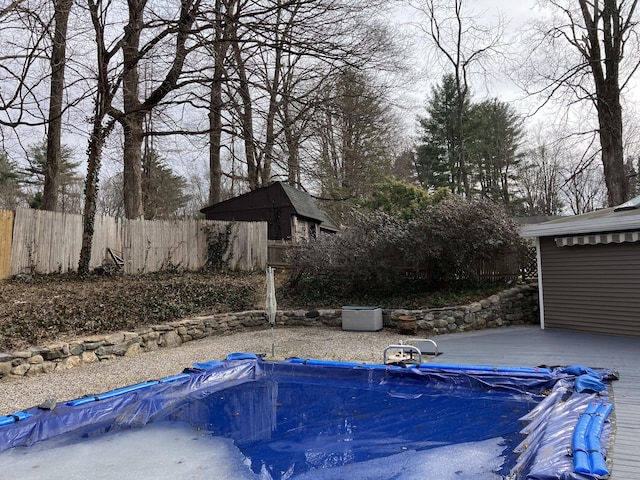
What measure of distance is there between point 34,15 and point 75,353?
541 cm

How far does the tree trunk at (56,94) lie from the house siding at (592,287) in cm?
1003

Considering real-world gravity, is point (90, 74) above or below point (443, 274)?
above

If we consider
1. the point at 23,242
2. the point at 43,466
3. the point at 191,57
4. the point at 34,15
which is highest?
the point at 191,57

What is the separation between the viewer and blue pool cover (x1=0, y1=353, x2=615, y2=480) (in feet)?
10.6

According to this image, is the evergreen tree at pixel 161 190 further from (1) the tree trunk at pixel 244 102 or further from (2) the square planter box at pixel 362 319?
(2) the square planter box at pixel 362 319

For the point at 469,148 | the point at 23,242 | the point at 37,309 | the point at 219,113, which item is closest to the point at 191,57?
the point at 219,113

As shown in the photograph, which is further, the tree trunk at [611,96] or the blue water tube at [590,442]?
the tree trunk at [611,96]

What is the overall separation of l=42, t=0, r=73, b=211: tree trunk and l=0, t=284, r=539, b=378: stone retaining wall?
4.76 meters

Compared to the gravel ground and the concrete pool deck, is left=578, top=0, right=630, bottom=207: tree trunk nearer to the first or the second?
the concrete pool deck

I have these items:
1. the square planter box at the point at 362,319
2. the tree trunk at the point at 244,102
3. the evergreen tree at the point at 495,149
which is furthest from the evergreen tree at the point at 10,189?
the evergreen tree at the point at 495,149

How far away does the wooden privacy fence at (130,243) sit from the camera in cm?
912

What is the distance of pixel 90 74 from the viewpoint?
344 inches

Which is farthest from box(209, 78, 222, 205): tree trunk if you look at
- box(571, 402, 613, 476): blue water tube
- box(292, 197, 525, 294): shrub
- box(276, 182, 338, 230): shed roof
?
box(571, 402, 613, 476): blue water tube

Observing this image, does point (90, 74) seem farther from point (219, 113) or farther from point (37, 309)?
point (37, 309)
